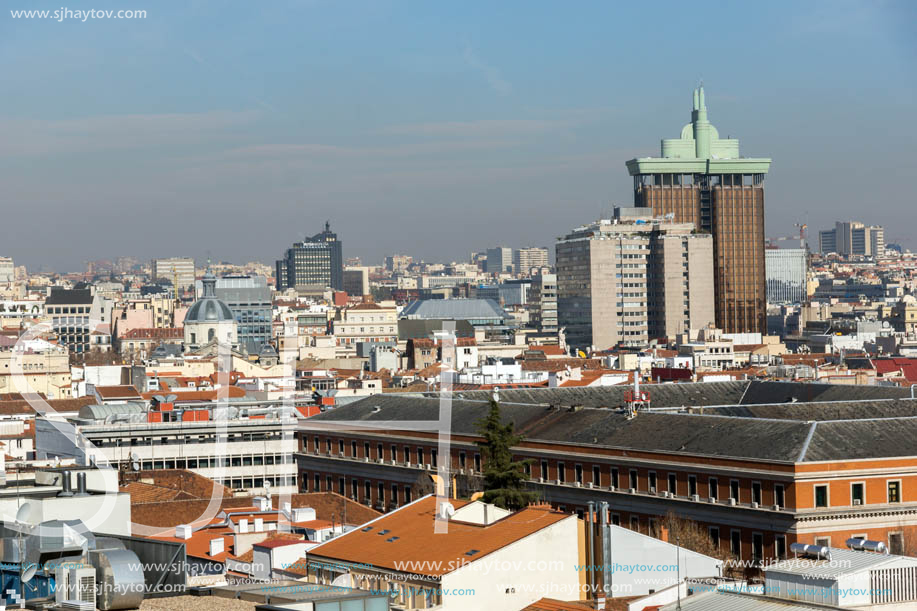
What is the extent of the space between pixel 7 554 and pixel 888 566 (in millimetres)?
11385

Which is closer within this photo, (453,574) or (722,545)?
(453,574)

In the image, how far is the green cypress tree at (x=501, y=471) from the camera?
49031mm

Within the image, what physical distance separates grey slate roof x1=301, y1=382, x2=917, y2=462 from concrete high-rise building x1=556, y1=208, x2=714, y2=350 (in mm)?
114600

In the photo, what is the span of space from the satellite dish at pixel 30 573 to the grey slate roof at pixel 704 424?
111 feet

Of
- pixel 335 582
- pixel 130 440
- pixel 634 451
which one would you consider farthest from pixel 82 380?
pixel 335 582

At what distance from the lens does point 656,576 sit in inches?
1162

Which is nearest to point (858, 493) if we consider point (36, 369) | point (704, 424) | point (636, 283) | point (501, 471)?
point (704, 424)

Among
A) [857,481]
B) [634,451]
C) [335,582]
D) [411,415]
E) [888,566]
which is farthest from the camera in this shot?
[411,415]

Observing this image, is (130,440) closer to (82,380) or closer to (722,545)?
(722,545)

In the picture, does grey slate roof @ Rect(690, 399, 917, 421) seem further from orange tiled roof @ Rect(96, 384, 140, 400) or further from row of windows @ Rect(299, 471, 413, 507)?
orange tiled roof @ Rect(96, 384, 140, 400)

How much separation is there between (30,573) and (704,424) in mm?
39519

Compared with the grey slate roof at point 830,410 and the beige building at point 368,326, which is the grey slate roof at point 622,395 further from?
the beige building at point 368,326

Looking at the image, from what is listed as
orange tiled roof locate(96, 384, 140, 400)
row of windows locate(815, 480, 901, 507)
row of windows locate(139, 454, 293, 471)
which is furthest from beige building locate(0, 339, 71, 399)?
row of windows locate(815, 480, 901, 507)

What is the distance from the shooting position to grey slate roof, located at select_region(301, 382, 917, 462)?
51.2 metres
